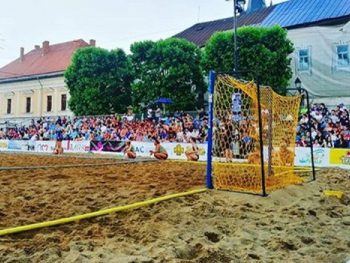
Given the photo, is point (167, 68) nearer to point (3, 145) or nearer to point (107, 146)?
point (107, 146)

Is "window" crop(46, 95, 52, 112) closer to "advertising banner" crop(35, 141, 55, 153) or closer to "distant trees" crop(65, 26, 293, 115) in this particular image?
"distant trees" crop(65, 26, 293, 115)

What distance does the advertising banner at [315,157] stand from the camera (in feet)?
60.6

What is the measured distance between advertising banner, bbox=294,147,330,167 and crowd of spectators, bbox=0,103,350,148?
1.00 m

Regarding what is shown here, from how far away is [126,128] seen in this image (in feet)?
89.5

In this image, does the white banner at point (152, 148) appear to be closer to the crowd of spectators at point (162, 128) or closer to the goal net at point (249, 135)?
the crowd of spectators at point (162, 128)

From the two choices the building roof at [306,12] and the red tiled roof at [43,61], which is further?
the red tiled roof at [43,61]

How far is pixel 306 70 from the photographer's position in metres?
33.8

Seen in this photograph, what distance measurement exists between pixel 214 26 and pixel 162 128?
77.3 feet

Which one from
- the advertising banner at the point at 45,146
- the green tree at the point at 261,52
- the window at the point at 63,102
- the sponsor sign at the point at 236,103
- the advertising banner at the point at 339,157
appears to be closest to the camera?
the sponsor sign at the point at 236,103

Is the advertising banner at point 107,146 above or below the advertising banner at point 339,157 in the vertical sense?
above

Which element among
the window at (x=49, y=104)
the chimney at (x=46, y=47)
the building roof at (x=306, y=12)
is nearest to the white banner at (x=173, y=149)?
the building roof at (x=306, y=12)

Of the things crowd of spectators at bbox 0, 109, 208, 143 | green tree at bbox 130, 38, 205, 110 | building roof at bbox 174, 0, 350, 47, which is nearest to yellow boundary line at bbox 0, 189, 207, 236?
crowd of spectators at bbox 0, 109, 208, 143

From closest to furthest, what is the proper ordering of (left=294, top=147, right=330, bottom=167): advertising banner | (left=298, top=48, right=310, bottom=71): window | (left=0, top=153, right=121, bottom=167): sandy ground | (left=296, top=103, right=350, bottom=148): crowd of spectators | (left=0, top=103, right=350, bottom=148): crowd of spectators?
(left=0, top=153, right=121, bottom=167): sandy ground, (left=294, top=147, right=330, bottom=167): advertising banner, (left=296, top=103, right=350, bottom=148): crowd of spectators, (left=0, top=103, right=350, bottom=148): crowd of spectators, (left=298, top=48, right=310, bottom=71): window

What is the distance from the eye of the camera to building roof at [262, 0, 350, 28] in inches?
1277
